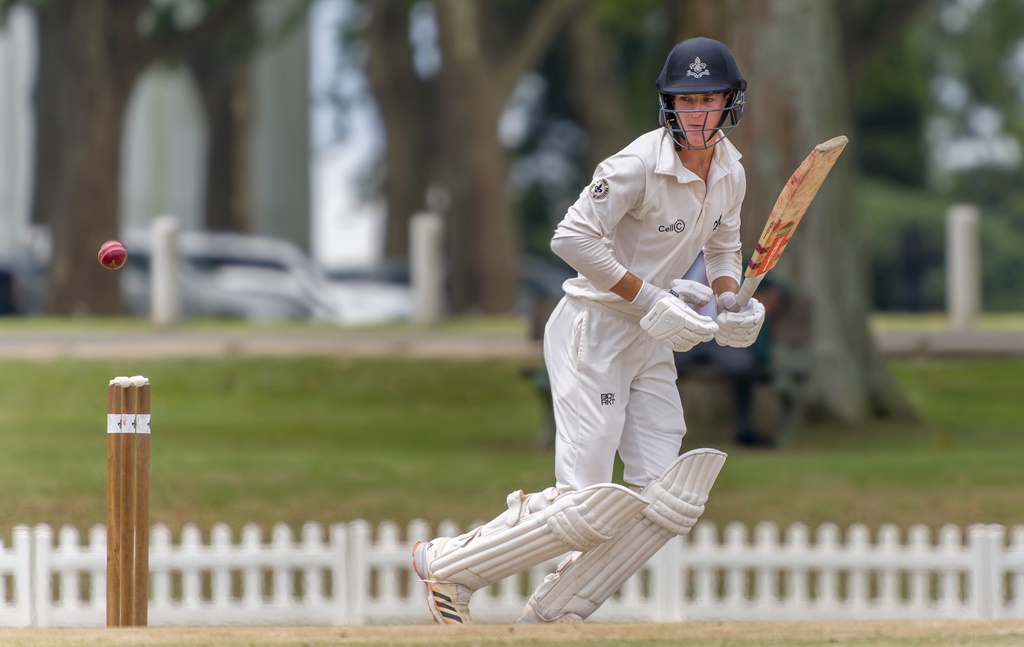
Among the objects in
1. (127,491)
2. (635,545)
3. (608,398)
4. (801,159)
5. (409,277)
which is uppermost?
(801,159)

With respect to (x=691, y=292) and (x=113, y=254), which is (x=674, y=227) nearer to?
(x=691, y=292)

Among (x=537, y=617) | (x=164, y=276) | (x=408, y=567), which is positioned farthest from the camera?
(x=164, y=276)

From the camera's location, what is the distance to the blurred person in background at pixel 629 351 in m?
5.83

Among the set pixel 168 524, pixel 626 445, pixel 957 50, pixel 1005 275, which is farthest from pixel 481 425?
pixel 957 50

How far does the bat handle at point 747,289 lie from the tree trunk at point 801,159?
810cm

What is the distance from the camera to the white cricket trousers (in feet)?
19.6

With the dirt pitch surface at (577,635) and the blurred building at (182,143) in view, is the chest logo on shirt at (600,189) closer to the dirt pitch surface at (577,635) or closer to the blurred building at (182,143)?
the dirt pitch surface at (577,635)

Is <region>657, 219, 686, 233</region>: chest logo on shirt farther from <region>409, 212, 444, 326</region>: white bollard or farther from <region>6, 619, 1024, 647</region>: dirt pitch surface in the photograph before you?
<region>409, 212, 444, 326</region>: white bollard

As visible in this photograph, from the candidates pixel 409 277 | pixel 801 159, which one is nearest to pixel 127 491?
pixel 801 159

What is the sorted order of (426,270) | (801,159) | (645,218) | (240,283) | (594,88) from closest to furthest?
(645,218), (801,159), (426,270), (240,283), (594,88)

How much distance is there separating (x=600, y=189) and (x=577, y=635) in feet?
4.44

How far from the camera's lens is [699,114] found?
5895 mm

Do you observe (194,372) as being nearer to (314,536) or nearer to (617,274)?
(314,536)

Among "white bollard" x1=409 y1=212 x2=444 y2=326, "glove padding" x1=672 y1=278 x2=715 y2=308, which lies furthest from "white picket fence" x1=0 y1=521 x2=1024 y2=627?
"white bollard" x1=409 y1=212 x2=444 y2=326
